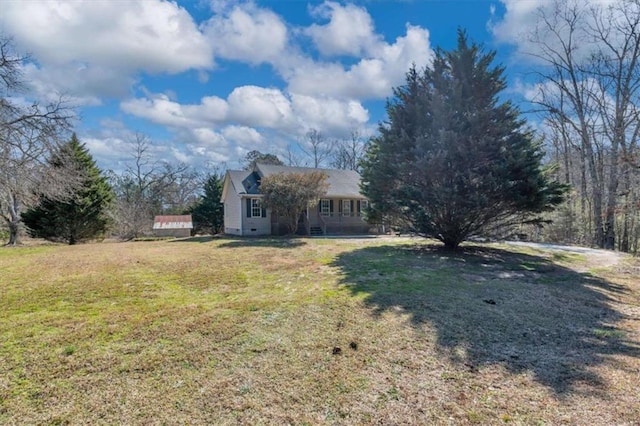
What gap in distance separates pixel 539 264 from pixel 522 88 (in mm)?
13504

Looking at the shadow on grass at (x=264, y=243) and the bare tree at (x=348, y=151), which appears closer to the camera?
the shadow on grass at (x=264, y=243)

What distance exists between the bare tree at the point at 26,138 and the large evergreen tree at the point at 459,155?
42.0 ft

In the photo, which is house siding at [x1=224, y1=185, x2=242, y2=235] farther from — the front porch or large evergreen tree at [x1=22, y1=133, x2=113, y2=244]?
large evergreen tree at [x1=22, y1=133, x2=113, y2=244]

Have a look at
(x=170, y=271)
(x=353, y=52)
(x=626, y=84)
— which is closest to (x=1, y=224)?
(x=170, y=271)

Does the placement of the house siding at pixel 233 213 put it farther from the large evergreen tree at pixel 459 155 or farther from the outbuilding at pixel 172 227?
the large evergreen tree at pixel 459 155

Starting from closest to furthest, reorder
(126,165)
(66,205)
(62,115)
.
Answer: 1. (62,115)
2. (66,205)
3. (126,165)

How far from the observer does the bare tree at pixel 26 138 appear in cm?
1210

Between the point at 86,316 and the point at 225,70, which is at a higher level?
the point at 225,70

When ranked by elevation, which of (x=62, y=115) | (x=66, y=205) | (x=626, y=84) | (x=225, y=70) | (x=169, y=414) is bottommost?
(x=169, y=414)

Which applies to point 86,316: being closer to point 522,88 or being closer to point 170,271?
point 170,271

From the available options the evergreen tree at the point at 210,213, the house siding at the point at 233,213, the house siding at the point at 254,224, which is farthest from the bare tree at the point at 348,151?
the house siding at the point at 254,224

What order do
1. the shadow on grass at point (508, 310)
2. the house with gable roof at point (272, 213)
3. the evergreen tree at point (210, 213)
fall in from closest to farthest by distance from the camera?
the shadow on grass at point (508, 310), the house with gable roof at point (272, 213), the evergreen tree at point (210, 213)

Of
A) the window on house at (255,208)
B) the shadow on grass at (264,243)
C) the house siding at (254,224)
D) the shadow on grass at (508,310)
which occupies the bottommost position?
the shadow on grass at (508,310)

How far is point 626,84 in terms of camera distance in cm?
1573
